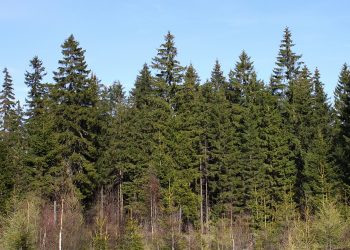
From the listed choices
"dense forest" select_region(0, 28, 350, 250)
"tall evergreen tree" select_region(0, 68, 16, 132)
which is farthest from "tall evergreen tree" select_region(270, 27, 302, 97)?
"tall evergreen tree" select_region(0, 68, 16, 132)

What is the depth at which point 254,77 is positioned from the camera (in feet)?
199

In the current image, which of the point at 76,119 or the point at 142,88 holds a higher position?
the point at 142,88

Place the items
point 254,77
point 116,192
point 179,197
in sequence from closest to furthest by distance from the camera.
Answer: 1. point 179,197
2. point 116,192
3. point 254,77

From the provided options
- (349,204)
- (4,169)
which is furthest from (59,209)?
(349,204)

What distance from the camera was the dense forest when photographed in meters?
40.6

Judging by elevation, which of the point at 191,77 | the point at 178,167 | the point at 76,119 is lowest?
the point at 178,167

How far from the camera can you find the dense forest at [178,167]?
4062 cm

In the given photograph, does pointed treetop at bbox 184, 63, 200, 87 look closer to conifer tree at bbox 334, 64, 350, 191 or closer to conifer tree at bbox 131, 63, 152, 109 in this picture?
conifer tree at bbox 131, 63, 152, 109

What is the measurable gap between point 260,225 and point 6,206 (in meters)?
25.9

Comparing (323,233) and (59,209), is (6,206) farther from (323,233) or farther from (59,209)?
(323,233)

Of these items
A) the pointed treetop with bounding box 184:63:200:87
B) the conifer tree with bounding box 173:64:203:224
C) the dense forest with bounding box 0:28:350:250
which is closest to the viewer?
the dense forest with bounding box 0:28:350:250

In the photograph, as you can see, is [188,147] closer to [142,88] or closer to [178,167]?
[178,167]

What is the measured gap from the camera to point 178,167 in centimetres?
4803

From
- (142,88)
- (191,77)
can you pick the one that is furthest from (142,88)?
(191,77)
